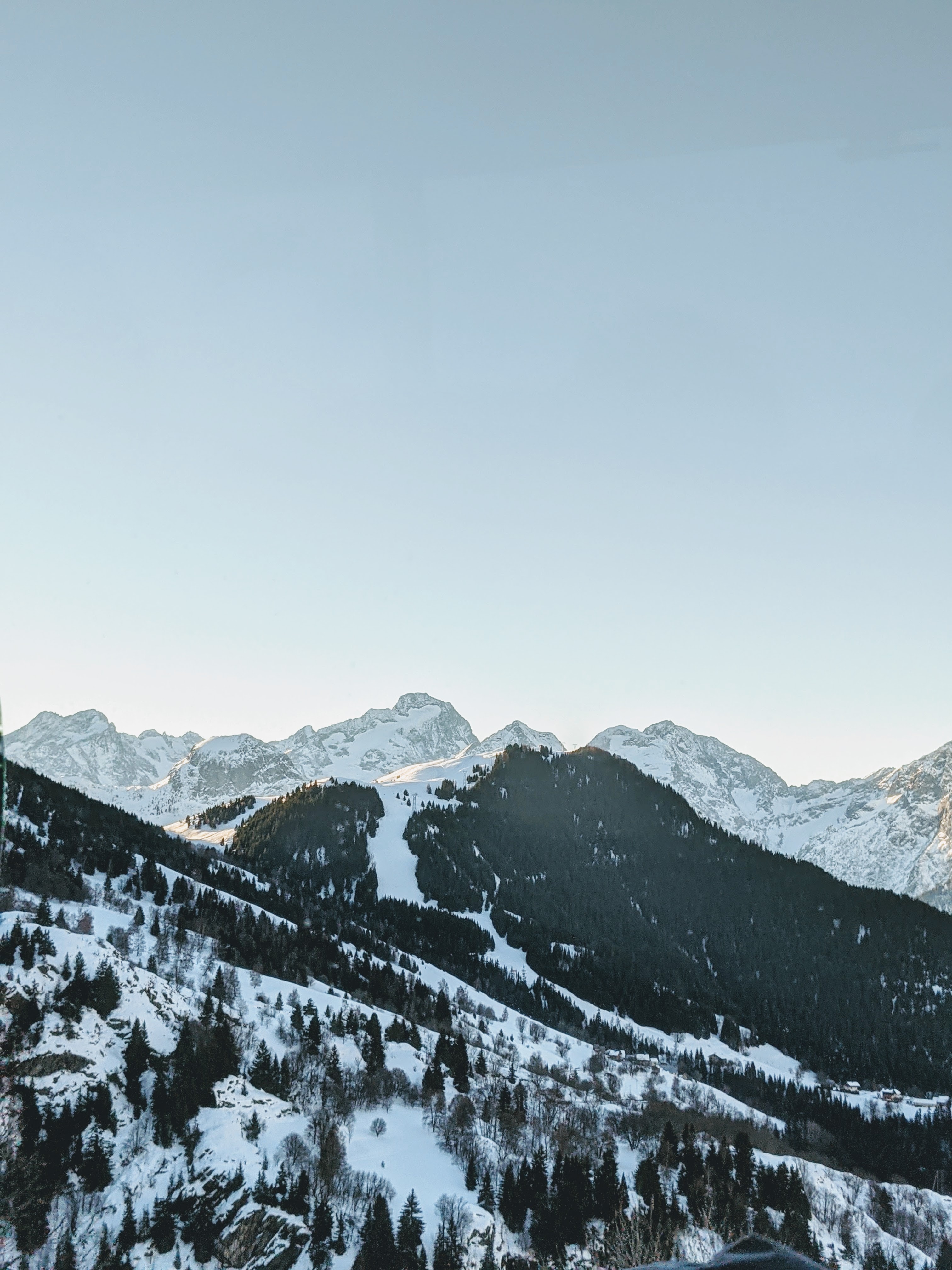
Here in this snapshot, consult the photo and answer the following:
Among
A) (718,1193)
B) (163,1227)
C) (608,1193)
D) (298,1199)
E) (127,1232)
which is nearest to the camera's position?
(127,1232)

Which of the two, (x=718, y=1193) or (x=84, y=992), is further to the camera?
(x=718, y=1193)

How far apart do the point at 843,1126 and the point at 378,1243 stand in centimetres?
14203

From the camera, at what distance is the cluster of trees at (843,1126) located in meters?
144

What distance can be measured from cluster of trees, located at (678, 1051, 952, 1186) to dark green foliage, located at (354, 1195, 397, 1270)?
329 ft

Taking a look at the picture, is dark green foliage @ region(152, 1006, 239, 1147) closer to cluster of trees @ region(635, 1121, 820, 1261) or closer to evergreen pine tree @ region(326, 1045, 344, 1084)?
evergreen pine tree @ region(326, 1045, 344, 1084)

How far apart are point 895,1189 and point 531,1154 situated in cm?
6839

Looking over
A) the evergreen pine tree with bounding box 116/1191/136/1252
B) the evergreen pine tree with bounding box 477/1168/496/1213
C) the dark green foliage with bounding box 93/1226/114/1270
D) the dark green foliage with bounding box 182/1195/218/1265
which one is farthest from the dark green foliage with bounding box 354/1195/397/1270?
the dark green foliage with bounding box 93/1226/114/1270

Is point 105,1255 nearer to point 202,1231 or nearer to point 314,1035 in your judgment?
point 202,1231

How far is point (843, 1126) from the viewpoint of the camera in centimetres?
15825

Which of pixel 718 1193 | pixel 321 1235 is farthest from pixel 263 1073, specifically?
pixel 718 1193

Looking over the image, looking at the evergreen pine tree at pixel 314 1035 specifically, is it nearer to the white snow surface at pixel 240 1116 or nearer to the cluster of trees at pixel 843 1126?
the white snow surface at pixel 240 1116

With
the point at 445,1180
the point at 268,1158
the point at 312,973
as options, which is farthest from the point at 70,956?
the point at 312,973

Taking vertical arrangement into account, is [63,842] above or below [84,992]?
above

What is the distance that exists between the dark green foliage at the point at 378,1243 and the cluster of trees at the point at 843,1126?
100 metres
